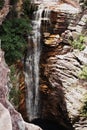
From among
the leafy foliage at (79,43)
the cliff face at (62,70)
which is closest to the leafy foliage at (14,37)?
the cliff face at (62,70)

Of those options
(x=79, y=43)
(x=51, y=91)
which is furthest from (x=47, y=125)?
(x=79, y=43)

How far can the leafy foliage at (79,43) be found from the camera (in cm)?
1425

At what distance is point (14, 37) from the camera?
14.1 m

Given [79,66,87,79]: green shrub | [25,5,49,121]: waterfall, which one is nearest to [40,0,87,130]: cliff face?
[79,66,87,79]: green shrub

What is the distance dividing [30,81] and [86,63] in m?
3.65

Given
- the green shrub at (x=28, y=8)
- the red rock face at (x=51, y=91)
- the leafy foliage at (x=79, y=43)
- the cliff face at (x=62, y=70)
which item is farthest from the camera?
the green shrub at (x=28, y=8)

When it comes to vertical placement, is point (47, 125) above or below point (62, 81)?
below

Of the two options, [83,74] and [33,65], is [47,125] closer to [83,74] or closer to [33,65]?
[33,65]

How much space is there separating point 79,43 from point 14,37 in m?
2.83

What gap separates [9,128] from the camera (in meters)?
2.39

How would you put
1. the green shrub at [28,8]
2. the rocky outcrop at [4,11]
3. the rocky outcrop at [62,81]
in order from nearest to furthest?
the rocky outcrop at [62,81] < the rocky outcrop at [4,11] < the green shrub at [28,8]

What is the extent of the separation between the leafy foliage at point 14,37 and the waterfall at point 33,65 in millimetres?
798

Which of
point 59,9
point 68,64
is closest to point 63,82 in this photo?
point 68,64

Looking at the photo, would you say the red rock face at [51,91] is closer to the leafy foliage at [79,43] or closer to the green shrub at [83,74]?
the leafy foliage at [79,43]
